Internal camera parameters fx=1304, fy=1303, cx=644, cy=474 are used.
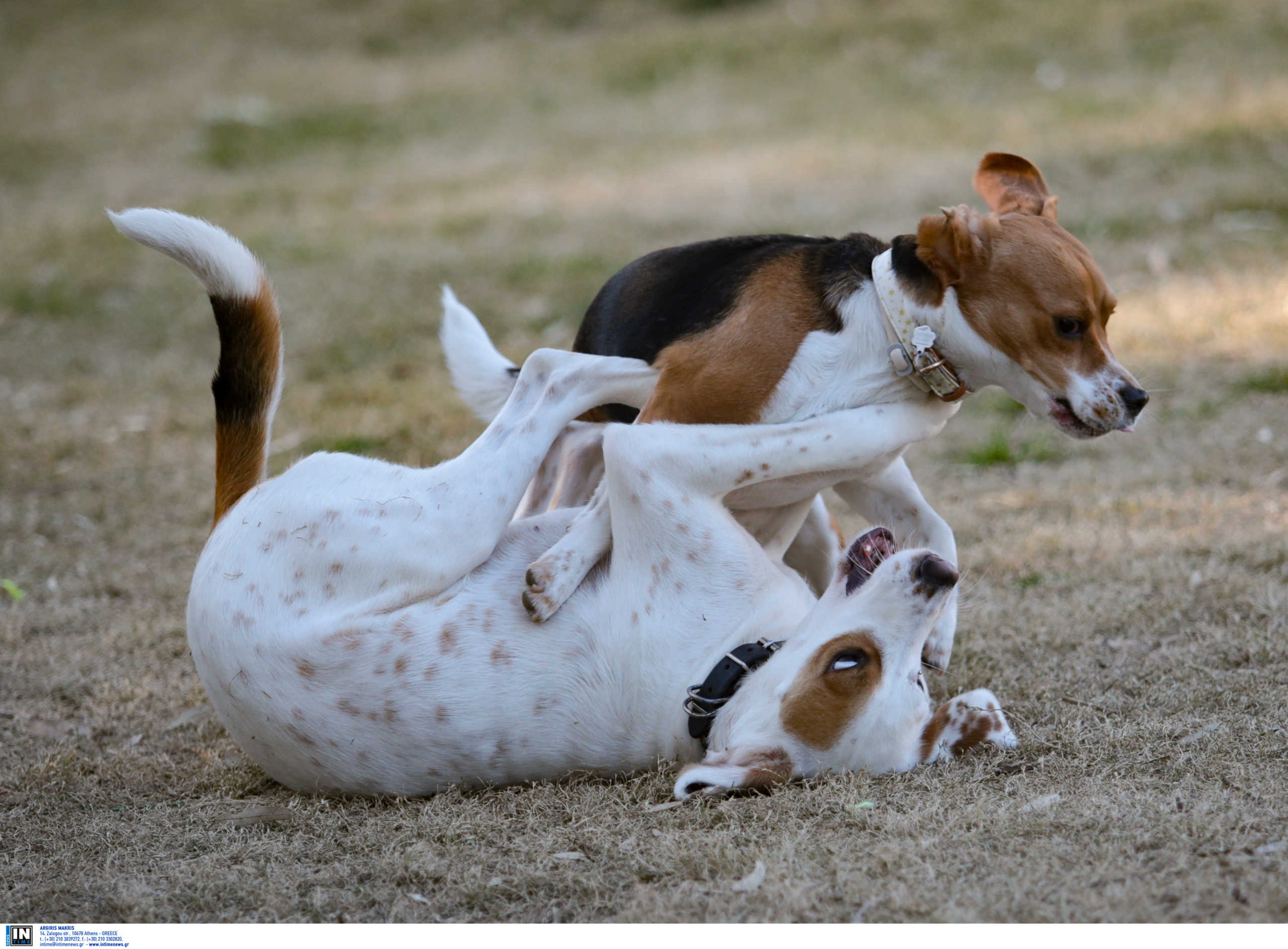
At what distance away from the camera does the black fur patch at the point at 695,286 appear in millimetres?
3469

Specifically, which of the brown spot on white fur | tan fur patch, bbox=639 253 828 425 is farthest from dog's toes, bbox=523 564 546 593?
the brown spot on white fur

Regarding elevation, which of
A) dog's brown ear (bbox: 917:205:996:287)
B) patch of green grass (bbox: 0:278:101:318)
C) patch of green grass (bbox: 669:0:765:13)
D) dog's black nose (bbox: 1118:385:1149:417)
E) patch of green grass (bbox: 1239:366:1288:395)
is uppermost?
patch of green grass (bbox: 669:0:765:13)

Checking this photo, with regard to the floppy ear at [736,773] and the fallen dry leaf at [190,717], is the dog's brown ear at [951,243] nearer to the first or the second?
the floppy ear at [736,773]

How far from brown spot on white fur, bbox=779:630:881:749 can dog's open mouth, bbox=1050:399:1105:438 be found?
828 millimetres

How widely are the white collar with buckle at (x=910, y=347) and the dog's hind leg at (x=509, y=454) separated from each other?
655 millimetres

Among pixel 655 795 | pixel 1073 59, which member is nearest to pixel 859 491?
pixel 655 795

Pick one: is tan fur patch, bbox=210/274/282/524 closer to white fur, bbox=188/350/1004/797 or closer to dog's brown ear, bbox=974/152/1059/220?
white fur, bbox=188/350/1004/797

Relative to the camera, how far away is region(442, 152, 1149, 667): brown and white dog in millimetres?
3188

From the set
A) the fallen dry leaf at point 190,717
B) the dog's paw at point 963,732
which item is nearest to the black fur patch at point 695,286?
the dog's paw at point 963,732

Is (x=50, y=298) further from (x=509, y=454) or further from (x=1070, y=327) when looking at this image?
(x=1070, y=327)

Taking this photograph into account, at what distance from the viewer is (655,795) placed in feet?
9.61

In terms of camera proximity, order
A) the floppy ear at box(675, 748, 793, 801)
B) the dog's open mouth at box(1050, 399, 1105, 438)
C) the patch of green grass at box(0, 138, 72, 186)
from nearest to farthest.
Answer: the floppy ear at box(675, 748, 793, 801)
the dog's open mouth at box(1050, 399, 1105, 438)
the patch of green grass at box(0, 138, 72, 186)

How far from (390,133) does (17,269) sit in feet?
13.7

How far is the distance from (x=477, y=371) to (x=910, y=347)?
149cm
